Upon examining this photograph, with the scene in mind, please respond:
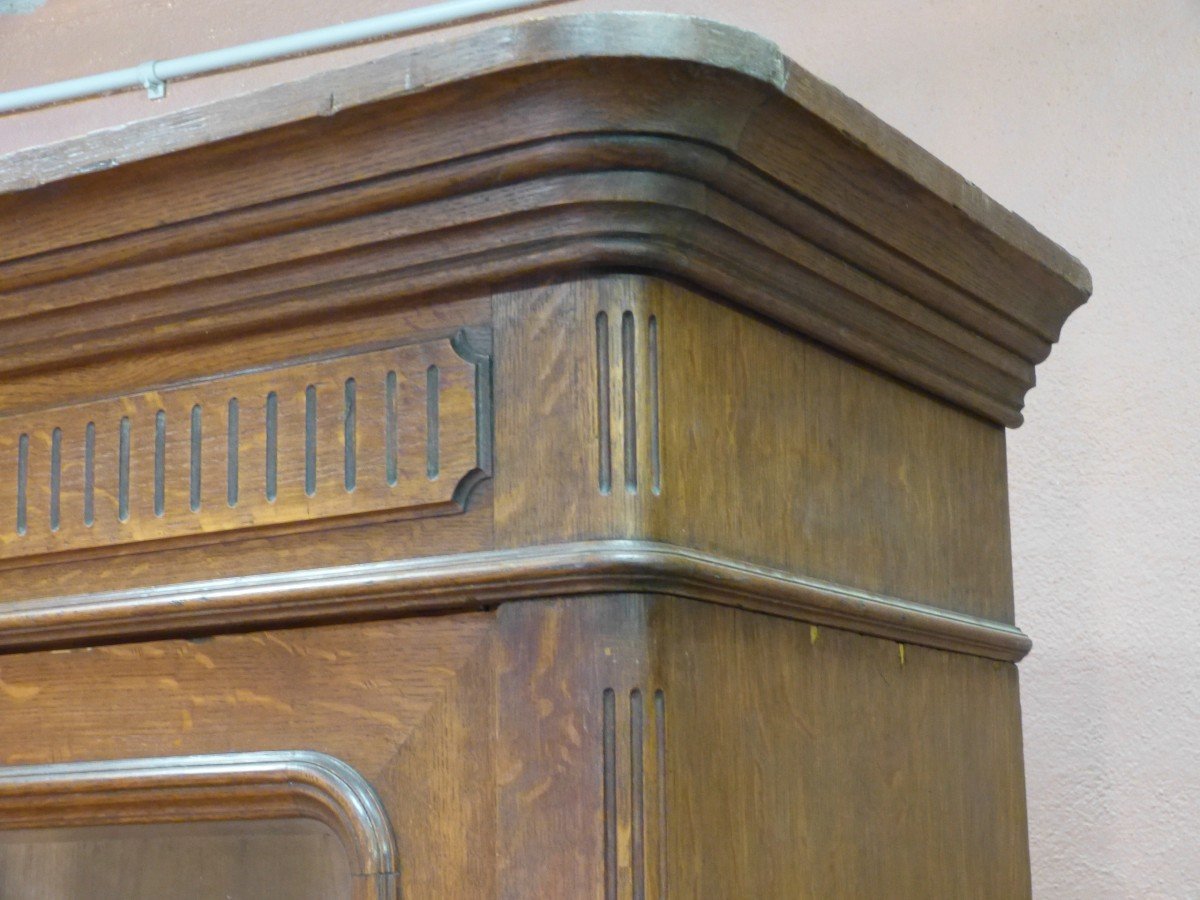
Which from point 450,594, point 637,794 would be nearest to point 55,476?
point 450,594

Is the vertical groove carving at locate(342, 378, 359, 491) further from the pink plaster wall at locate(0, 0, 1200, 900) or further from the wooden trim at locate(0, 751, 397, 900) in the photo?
the pink plaster wall at locate(0, 0, 1200, 900)

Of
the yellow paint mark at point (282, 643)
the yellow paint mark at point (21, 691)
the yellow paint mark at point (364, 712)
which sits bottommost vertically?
the yellow paint mark at point (364, 712)

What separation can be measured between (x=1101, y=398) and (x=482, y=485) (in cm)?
74

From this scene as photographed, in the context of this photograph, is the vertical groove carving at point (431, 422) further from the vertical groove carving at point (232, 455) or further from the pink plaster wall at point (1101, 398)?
the pink plaster wall at point (1101, 398)

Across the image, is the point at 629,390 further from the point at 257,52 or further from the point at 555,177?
the point at 257,52

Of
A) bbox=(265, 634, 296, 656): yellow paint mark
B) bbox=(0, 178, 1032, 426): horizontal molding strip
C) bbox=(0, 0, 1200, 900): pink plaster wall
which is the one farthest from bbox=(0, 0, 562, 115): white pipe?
bbox=(265, 634, 296, 656): yellow paint mark

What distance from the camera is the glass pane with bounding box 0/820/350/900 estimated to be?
0.71 metres

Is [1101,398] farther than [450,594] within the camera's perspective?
Yes

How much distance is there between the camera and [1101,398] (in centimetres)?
125

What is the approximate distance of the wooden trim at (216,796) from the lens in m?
0.65

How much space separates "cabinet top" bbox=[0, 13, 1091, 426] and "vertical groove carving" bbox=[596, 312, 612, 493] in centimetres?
3

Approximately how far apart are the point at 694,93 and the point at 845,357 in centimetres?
21

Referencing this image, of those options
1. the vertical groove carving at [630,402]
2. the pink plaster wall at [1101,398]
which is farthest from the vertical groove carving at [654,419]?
the pink plaster wall at [1101,398]

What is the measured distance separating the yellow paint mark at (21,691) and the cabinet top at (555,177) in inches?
6.0
